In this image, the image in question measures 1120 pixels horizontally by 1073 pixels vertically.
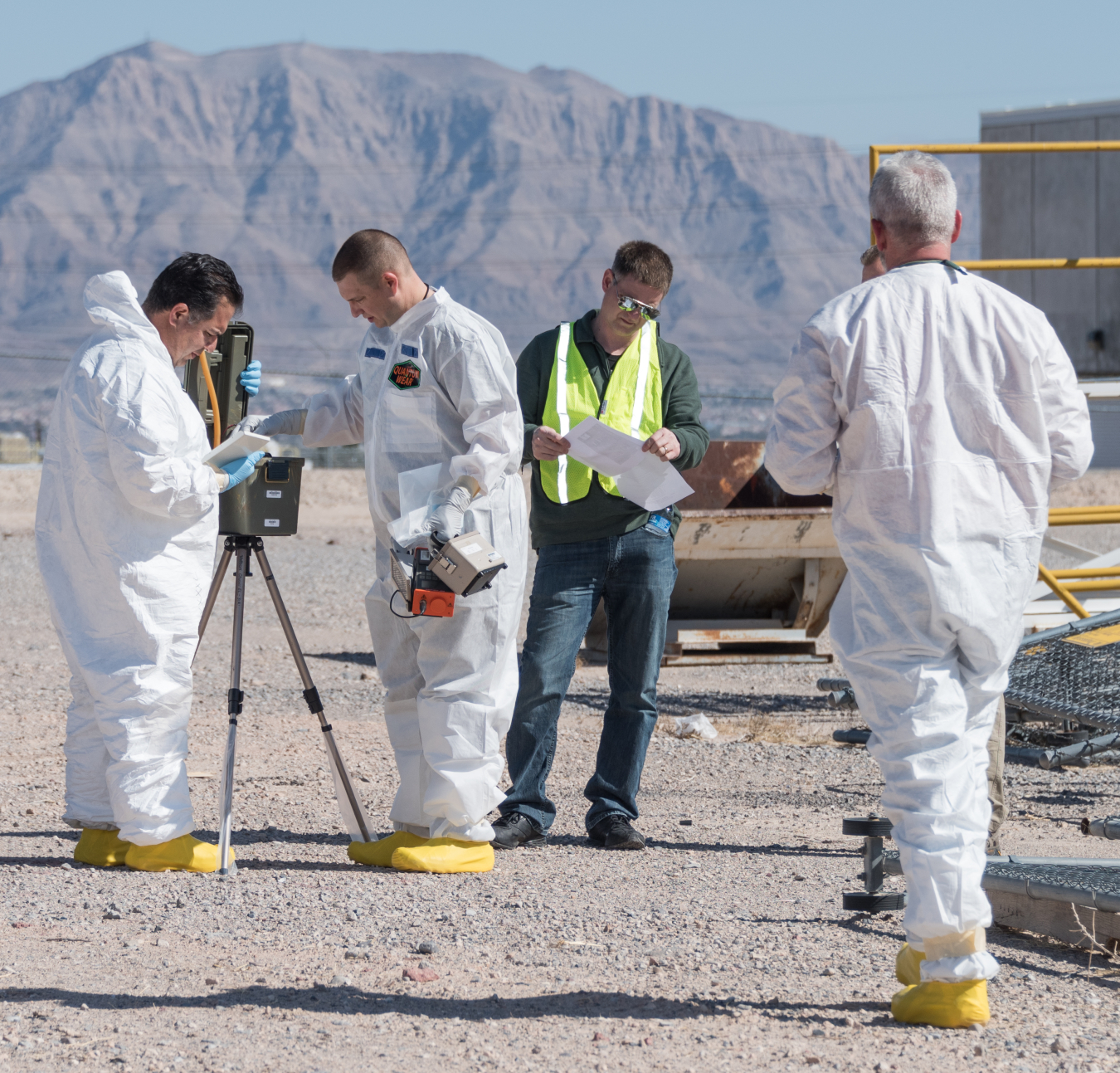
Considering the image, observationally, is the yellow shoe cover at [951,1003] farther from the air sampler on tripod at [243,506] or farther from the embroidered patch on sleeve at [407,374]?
the embroidered patch on sleeve at [407,374]

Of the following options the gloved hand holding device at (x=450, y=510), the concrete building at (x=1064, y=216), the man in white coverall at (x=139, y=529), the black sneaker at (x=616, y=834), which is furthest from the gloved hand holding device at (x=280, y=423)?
the concrete building at (x=1064, y=216)

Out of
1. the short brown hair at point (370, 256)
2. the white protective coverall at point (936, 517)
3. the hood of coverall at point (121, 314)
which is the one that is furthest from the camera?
the short brown hair at point (370, 256)

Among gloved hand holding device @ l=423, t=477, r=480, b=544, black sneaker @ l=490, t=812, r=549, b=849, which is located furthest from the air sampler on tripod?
gloved hand holding device @ l=423, t=477, r=480, b=544

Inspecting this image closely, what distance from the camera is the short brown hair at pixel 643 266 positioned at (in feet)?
17.2

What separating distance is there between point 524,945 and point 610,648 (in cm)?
144

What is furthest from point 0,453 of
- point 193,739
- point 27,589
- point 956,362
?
point 956,362

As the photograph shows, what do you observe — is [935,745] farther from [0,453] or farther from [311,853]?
[0,453]

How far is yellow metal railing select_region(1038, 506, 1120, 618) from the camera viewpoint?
7176mm

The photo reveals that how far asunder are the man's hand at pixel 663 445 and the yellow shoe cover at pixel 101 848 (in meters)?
2.09

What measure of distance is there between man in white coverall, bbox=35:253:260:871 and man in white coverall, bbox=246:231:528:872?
386 millimetres

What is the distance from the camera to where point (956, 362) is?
344cm

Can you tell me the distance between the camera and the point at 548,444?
5.19 metres

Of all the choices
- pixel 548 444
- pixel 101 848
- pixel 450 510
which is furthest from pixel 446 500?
pixel 101 848

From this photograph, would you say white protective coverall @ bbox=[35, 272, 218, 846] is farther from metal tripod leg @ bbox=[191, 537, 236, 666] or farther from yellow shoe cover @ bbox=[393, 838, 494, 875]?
yellow shoe cover @ bbox=[393, 838, 494, 875]
